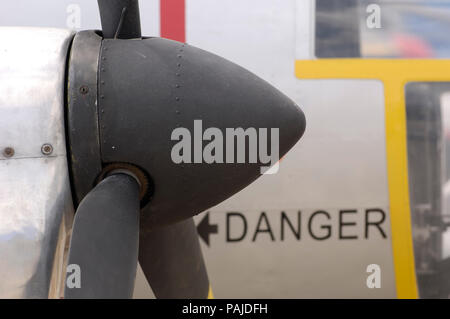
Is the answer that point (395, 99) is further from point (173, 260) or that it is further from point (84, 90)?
point (84, 90)

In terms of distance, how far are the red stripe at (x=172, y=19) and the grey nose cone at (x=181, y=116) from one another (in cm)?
117

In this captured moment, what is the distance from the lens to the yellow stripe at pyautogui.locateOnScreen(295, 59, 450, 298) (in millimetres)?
3012

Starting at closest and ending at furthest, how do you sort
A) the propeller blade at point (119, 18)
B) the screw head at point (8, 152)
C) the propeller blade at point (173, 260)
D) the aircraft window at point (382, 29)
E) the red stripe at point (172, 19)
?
the screw head at point (8, 152) → the propeller blade at point (119, 18) → the propeller blade at point (173, 260) → the red stripe at point (172, 19) → the aircraft window at point (382, 29)

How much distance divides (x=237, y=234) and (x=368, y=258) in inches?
26.3

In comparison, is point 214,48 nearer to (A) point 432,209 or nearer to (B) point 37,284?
(A) point 432,209

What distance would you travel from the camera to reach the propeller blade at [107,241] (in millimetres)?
1472

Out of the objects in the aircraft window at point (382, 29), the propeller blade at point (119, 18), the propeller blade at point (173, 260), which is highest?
the aircraft window at point (382, 29)

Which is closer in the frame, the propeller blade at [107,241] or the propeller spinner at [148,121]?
the propeller blade at [107,241]

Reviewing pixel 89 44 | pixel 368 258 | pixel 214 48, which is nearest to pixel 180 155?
pixel 89 44
